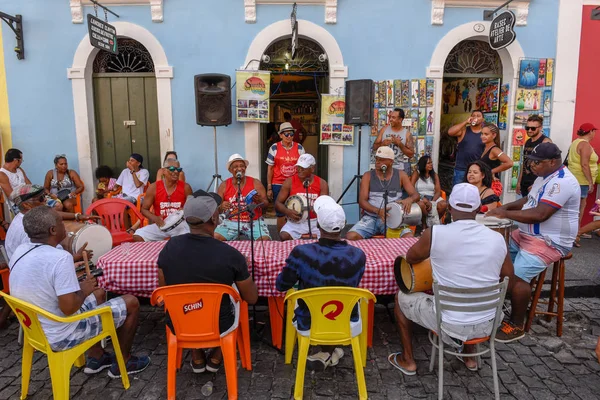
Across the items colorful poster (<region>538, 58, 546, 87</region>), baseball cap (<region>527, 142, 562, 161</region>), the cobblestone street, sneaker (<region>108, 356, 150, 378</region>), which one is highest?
colorful poster (<region>538, 58, 546, 87</region>)

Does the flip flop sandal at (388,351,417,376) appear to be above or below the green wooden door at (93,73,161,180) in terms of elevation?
below

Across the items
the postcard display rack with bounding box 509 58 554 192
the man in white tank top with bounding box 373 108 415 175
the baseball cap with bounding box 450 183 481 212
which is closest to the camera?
the baseball cap with bounding box 450 183 481 212

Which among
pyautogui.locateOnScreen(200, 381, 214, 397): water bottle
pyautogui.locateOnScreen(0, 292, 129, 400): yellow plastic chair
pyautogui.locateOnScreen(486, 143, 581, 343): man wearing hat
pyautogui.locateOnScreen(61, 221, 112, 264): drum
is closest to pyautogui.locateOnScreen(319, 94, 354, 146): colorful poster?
pyautogui.locateOnScreen(486, 143, 581, 343): man wearing hat

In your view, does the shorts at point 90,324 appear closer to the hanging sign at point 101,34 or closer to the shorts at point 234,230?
the shorts at point 234,230

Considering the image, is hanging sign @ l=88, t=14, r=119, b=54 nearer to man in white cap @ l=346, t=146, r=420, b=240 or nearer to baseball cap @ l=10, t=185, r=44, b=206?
baseball cap @ l=10, t=185, r=44, b=206

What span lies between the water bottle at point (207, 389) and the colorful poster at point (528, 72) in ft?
21.0

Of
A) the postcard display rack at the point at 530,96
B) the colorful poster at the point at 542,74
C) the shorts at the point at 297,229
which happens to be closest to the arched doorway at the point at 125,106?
the shorts at the point at 297,229

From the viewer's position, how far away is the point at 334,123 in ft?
22.8

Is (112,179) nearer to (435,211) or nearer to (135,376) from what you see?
(135,376)

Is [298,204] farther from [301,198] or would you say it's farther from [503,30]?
[503,30]

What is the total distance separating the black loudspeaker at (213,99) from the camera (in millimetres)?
6258

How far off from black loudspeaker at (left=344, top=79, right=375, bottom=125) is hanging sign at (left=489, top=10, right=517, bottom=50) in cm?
195

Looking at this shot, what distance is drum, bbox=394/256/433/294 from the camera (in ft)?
10.1

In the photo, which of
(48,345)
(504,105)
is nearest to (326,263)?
(48,345)
